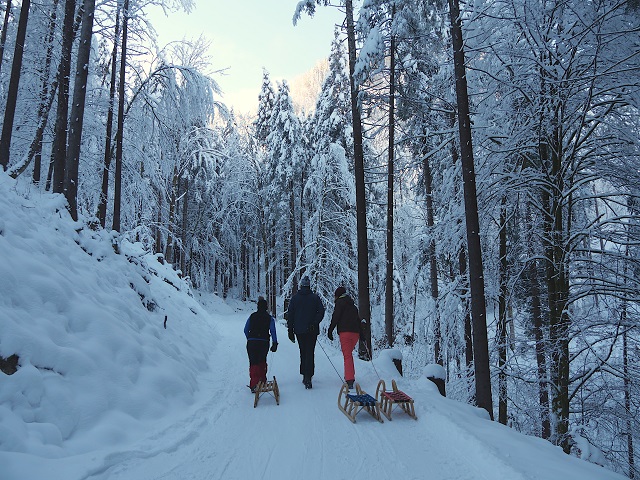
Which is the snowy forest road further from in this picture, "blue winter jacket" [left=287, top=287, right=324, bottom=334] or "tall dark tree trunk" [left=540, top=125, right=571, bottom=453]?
"tall dark tree trunk" [left=540, top=125, right=571, bottom=453]

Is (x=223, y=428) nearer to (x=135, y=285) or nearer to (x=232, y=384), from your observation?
(x=232, y=384)

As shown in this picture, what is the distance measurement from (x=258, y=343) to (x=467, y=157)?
5.65 m

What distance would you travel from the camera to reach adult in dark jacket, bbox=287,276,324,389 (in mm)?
7711

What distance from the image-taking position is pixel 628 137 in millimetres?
6219

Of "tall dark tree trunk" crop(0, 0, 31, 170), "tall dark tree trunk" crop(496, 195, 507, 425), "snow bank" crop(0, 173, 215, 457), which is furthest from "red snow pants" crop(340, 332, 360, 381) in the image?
"tall dark tree trunk" crop(0, 0, 31, 170)

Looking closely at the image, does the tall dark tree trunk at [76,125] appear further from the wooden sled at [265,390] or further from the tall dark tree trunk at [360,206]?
the tall dark tree trunk at [360,206]

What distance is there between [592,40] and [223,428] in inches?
342

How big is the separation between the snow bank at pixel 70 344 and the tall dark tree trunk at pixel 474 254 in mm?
5631

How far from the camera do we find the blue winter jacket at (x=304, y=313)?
783 centimetres

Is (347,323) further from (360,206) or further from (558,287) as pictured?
(360,206)

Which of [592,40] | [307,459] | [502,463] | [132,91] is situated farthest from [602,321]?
[132,91]

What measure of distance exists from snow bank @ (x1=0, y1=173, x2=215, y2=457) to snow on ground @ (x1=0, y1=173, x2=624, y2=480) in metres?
0.02

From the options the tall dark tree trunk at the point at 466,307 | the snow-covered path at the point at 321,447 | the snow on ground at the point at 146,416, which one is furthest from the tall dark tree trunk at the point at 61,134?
the tall dark tree trunk at the point at 466,307

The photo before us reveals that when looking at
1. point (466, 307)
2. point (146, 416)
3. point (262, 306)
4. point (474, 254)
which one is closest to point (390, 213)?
point (466, 307)
